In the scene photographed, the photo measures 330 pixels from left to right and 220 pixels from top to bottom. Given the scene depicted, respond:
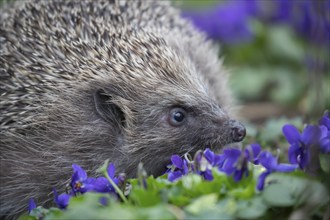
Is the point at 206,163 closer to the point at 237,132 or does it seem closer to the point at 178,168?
the point at 178,168

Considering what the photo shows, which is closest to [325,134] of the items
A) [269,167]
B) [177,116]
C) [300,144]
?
[300,144]

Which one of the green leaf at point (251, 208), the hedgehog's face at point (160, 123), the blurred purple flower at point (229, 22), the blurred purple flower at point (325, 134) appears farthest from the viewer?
the blurred purple flower at point (229, 22)

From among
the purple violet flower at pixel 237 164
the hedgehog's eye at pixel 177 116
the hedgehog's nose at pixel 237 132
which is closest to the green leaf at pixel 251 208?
the purple violet flower at pixel 237 164

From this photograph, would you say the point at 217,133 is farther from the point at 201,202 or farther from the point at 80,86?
the point at 201,202

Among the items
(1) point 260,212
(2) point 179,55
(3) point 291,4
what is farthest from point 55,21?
(3) point 291,4

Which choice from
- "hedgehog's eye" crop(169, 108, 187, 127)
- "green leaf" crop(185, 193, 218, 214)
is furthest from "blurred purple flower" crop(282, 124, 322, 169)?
"hedgehog's eye" crop(169, 108, 187, 127)

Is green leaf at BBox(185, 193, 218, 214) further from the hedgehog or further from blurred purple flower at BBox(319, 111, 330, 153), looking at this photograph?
the hedgehog

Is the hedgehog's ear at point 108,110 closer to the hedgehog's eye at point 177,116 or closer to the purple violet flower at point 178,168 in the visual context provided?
the hedgehog's eye at point 177,116
